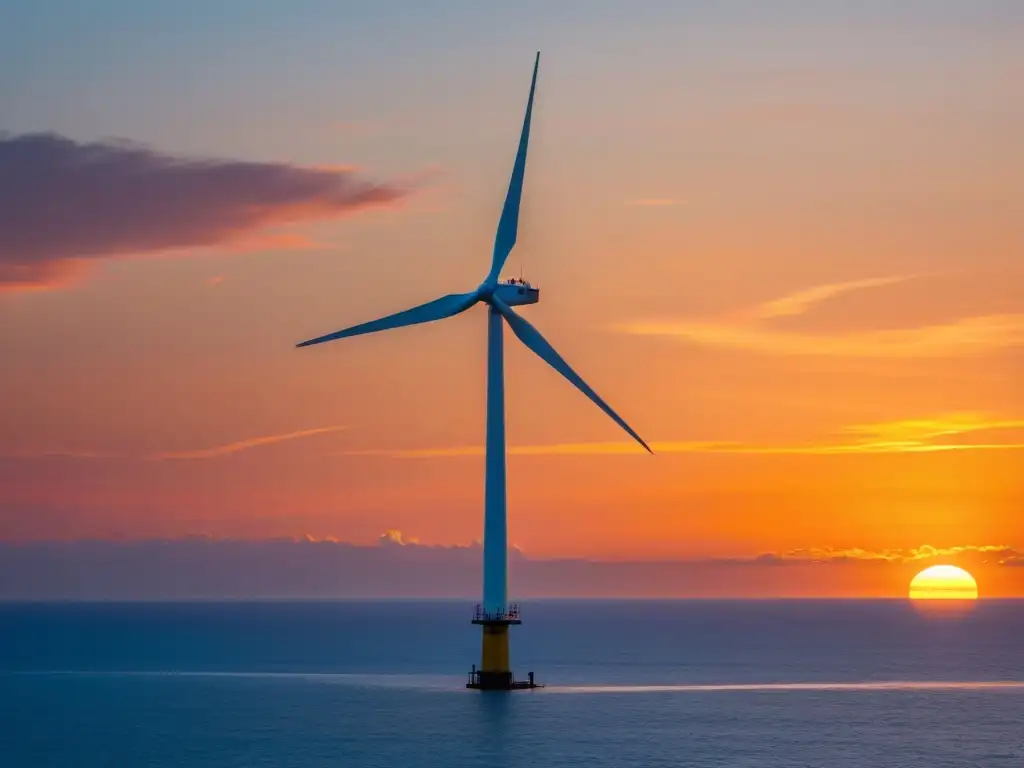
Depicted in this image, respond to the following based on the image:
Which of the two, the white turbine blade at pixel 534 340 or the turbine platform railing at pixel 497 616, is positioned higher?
the white turbine blade at pixel 534 340

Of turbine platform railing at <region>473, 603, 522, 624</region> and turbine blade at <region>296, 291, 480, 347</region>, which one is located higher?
turbine blade at <region>296, 291, 480, 347</region>

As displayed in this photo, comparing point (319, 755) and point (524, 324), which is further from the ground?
point (524, 324)

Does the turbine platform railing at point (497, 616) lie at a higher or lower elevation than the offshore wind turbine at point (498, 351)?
lower

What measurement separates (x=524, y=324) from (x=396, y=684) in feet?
204

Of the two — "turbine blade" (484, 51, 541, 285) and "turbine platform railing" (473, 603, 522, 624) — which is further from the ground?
"turbine blade" (484, 51, 541, 285)

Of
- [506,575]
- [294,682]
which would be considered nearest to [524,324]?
[506,575]

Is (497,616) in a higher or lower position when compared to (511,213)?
lower

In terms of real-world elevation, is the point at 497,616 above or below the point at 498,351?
below

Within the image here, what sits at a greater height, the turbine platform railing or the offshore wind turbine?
the offshore wind turbine

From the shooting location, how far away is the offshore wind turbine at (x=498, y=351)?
442ft

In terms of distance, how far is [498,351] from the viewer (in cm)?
13712

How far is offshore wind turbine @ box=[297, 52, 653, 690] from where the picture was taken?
134750mm

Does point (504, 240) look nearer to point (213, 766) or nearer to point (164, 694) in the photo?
point (213, 766)

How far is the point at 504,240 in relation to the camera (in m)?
139
